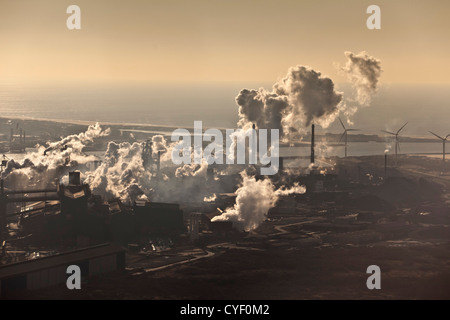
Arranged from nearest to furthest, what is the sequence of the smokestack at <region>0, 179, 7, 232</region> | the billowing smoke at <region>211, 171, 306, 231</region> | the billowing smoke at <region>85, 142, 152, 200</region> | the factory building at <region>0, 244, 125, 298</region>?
1. the factory building at <region>0, 244, 125, 298</region>
2. the smokestack at <region>0, 179, 7, 232</region>
3. the billowing smoke at <region>211, 171, 306, 231</region>
4. the billowing smoke at <region>85, 142, 152, 200</region>

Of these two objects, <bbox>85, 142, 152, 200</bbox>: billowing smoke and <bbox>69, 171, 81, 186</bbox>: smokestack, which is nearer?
<bbox>69, 171, 81, 186</bbox>: smokestack

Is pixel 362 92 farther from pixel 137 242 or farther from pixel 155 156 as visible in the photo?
pixel 137 242

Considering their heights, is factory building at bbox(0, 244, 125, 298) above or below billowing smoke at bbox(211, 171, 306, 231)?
below

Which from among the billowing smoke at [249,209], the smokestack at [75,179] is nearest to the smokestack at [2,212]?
the smokestack at [75,179]

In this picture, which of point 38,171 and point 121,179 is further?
point 121,179

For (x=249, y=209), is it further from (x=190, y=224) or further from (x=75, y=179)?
(x=75, y=179)

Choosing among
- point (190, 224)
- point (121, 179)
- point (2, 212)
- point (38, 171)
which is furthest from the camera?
point (121, 179)

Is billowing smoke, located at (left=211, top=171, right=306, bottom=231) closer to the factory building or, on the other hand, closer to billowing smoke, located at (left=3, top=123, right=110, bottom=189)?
the factory building

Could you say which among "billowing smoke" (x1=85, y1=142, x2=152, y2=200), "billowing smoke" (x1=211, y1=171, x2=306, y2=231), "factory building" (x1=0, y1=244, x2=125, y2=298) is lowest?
"factory building" (x1=0, y1=244, x2=125, y2=298)

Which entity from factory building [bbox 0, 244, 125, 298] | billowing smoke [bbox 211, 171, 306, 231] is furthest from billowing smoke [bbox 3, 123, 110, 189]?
factory building [bbox 0, 244, 125, 298]

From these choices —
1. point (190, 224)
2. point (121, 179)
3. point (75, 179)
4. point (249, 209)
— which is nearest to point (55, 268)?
point (190, 224)

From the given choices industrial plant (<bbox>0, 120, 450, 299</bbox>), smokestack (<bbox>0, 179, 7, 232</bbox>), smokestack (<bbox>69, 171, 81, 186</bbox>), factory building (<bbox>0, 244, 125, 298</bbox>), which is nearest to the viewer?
factory building (<bbox>0, 244, 125, 298</bbox>)

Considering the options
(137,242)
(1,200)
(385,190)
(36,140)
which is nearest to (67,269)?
(137,242)
